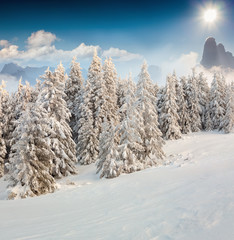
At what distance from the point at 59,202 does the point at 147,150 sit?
13.2 m

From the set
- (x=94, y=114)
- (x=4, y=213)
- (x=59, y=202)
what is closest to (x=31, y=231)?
(x=4, y=213)

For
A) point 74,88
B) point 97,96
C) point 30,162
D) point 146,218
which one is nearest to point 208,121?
point 97,96

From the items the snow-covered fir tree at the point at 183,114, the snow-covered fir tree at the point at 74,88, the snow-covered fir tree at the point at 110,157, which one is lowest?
the snow-covered fir tree at the point at 110,157

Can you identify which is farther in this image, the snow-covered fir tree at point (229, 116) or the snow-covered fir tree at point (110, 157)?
the snow-covered fir tree at point (229, 116)

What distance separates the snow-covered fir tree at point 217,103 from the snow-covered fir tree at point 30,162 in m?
34.9

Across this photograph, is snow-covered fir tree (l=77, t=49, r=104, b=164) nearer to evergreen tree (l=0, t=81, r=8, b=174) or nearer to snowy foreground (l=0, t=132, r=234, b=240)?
evergreen tree (l=0, t=81, r=8, b=174)

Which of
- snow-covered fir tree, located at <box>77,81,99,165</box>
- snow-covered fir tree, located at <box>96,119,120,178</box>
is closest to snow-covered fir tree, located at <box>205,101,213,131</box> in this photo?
snow-covered fir tree, located at <box>77,81,99,165</box>

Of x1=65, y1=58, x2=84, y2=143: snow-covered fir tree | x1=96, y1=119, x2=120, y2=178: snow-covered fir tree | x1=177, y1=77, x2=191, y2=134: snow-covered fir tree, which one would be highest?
x1=65, y1=58, x2=84, y2=143: snow-covered fir tree

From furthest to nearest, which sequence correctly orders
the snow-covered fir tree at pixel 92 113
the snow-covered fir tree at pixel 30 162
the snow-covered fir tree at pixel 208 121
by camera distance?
1. the snow-covered fir tree at pixel 208 121
2. the snow-covered fir tree at pixel 92 113
3. the snow-covered fir tree at pixel 30 162

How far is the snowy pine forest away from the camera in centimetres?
1385

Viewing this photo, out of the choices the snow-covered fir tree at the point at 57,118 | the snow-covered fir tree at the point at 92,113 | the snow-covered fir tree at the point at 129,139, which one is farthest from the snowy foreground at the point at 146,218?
→ the snow-covered fir tree at the point at 92,113

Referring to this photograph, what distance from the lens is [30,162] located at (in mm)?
13609

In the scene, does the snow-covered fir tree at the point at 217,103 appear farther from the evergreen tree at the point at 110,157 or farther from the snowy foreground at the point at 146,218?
the snowy foreground at the point at 146,218

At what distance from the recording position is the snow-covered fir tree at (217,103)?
1516 inches
